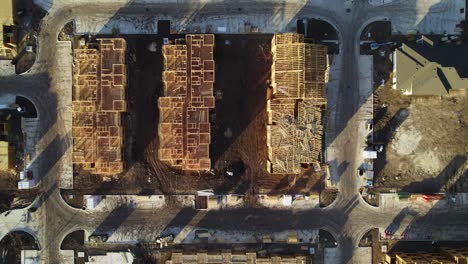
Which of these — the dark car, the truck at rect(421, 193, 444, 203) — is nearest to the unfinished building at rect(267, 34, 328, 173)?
the truck at rect(421, 193, 444, 203)

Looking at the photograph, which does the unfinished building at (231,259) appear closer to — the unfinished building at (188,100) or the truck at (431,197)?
the unfinished building at (188,100)

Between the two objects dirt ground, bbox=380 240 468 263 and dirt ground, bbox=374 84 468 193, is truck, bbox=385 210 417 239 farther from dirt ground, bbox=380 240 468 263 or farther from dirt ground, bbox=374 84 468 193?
dirt ground, bbox=374 84 468 193

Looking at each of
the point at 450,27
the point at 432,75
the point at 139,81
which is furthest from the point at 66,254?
the point at 450,27

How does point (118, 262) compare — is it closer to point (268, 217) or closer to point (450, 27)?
point (268, 217)

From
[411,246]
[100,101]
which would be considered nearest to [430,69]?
[411,246]

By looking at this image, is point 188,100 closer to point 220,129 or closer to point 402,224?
point 220,129
